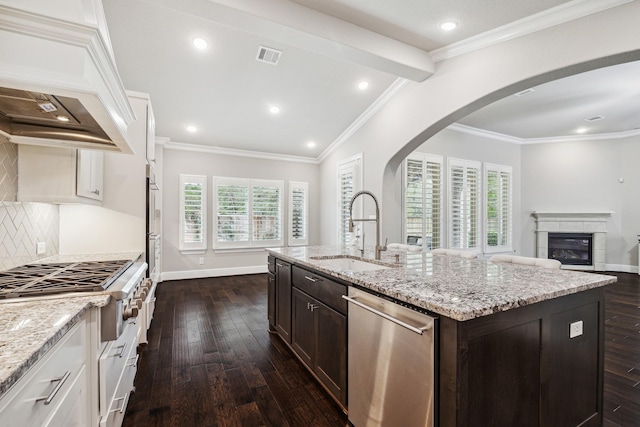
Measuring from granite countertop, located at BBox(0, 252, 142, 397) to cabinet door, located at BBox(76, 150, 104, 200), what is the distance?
112cm

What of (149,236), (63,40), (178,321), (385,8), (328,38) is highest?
(385,8)

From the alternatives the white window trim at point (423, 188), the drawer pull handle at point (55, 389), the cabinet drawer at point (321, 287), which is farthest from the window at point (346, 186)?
the drawer pull handle at point (55, 389)

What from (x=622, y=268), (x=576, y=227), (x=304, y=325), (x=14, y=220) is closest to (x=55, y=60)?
(x=14, y=220)

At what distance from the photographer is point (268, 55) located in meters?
3.50

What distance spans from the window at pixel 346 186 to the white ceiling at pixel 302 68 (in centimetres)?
66

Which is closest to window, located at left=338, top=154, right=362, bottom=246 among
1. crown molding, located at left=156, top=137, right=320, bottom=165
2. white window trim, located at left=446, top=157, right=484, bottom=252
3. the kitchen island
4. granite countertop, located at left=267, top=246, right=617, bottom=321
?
crown molding, located at left=156, top=137, right=320, bottom=165

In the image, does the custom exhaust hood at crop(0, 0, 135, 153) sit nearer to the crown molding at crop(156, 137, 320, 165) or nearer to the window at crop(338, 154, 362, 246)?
the window at crop(338, 154, 362, 246)

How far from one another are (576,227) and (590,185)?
104cm

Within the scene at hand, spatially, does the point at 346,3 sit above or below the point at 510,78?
above

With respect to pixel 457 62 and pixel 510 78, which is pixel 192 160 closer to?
pixel 457 62

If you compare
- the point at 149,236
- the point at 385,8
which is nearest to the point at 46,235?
the point at 149,236

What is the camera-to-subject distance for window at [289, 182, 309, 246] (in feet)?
22.1

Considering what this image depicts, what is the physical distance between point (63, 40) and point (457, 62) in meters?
3.44

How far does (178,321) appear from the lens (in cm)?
361
